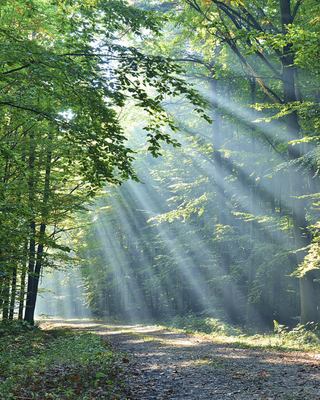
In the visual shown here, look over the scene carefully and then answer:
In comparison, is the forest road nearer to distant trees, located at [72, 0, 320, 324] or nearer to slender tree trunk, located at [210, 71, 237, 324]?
distant trees, located at [72, 0, 320, 324]

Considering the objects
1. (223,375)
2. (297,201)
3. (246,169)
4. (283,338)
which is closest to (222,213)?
(246,169)

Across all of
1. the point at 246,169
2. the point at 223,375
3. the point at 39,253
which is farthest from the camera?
the point at 246,169

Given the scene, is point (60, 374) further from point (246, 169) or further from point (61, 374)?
point (246, 169)

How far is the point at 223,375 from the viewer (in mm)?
6574

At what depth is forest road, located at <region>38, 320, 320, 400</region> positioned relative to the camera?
5.35m

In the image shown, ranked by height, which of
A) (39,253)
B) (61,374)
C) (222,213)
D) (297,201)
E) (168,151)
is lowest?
(61,374)

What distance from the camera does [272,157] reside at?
15414mm

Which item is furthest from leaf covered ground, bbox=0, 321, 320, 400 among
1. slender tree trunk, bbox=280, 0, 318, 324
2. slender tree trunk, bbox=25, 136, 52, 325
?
slender tree trunk, bbox=25, 136, 52, 325

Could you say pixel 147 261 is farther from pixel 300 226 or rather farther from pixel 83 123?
pixel 83 123

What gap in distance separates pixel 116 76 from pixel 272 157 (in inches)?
447

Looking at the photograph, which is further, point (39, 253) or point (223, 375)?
point (39, 253)

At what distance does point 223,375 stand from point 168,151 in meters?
18.5

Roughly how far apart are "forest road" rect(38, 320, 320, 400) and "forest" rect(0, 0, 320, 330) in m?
3.44

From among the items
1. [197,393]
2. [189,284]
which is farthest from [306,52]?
[189,284]
